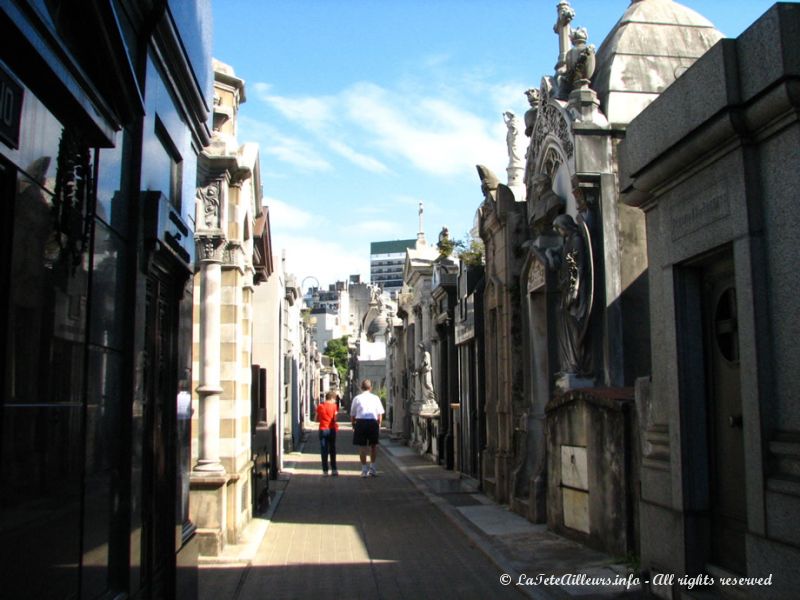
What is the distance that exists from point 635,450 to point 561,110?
4.89 metres

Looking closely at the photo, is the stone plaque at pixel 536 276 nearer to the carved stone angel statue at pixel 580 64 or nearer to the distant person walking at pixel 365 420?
the carved stone angel statue at pixel 580 64

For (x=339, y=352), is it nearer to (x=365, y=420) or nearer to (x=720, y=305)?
(x=365, y=420)

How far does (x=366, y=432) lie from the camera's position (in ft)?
54.2

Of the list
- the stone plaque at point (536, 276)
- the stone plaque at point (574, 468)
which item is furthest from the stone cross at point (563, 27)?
the stone plaque at point (574, 468)

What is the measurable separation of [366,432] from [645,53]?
9.13m

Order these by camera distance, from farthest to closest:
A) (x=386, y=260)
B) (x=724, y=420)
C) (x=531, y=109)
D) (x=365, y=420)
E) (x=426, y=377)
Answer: (x=386, y=260), (x=426, y=377), (x=365, y=420), (x=531, y=109), (x=724, y=420)

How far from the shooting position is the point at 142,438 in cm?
446

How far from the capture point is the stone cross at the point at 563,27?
11.7 m

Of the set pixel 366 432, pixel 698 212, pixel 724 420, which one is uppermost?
pixel 698 212

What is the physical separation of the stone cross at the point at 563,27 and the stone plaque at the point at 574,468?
5.59m

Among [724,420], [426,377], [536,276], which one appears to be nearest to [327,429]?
[426,377]

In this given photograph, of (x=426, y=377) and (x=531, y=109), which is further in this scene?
(x=426, y=377)

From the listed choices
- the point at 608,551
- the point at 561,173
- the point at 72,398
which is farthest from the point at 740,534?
the point at 561,173

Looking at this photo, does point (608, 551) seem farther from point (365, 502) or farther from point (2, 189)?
point (2, 189)
